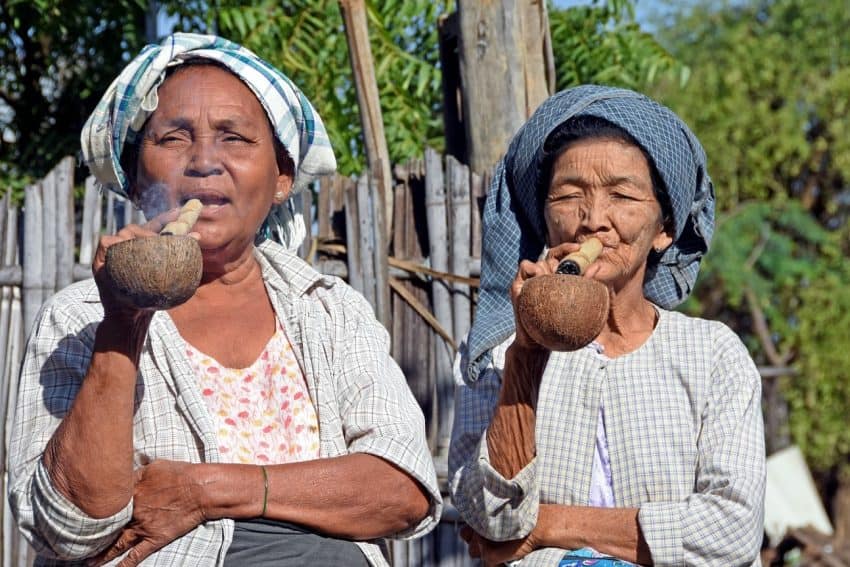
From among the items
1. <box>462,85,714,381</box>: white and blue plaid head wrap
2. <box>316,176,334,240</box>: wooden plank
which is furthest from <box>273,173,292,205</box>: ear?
<box>316,176,334,240</box>: wooden plank

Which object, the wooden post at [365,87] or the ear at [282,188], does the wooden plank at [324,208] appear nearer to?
the wooden post at [365,87]

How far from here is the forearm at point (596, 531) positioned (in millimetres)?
2725

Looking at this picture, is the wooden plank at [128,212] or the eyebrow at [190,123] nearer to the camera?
the eyebrow at [190,123]

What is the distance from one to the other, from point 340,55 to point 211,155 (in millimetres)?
3354

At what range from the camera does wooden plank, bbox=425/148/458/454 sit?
4.29 metres

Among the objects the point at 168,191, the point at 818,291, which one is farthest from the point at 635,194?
the point at 818,291

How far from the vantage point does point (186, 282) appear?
230cm

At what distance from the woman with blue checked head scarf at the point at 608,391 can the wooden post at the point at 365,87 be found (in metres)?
1.41

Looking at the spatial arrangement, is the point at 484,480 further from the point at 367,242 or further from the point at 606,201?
the point at 367,242

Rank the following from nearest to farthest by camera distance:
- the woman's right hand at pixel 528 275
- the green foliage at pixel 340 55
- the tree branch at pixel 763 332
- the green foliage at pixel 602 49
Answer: the woman's right hand at pixel 528 275
the green foliage at pixel 340 55
the green foliage at pixel 602 49
the tree branch at pixel 763 332

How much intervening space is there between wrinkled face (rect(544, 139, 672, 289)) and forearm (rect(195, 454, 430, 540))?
639mm

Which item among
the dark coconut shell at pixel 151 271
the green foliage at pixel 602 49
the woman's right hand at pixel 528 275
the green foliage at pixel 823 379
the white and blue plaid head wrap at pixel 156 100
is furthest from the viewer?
the green foliage at pixel 823 379

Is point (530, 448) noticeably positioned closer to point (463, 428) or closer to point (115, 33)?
point (463, 428)

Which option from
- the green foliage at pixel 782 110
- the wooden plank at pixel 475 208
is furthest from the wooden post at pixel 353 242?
the green foliage at pixel 782 110
